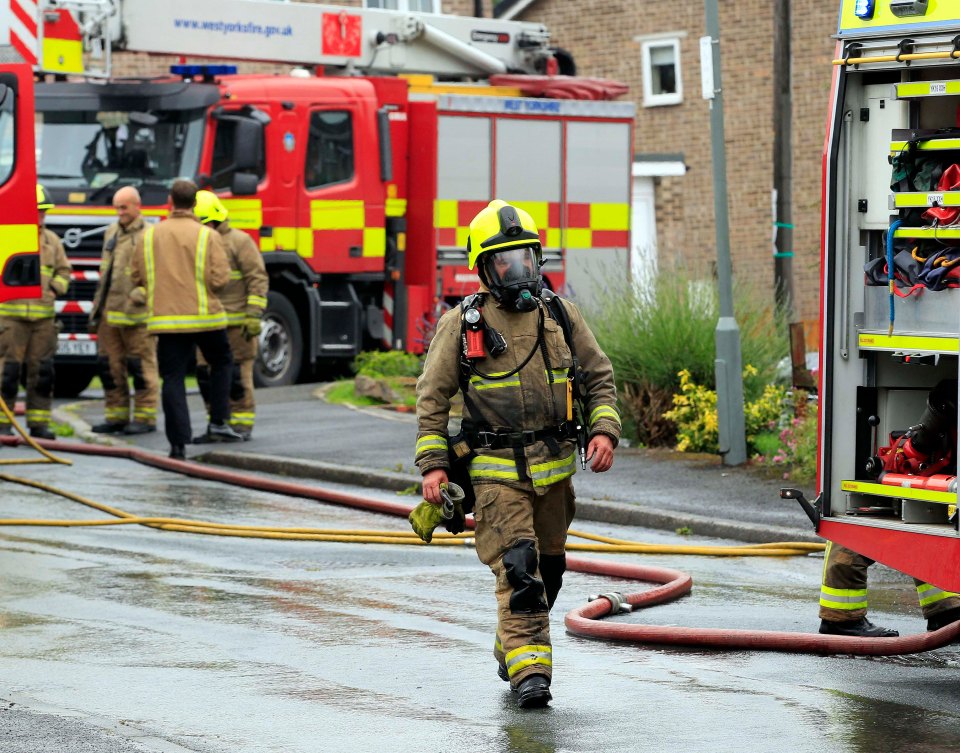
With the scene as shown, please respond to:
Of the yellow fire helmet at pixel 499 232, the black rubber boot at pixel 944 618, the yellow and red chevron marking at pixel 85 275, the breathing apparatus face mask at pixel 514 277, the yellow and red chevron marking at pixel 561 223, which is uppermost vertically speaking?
the yellow and red chevron marking at pixel 561 223

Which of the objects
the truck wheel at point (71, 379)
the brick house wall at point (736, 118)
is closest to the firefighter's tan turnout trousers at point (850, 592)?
the truck wheel at point (71, 379)

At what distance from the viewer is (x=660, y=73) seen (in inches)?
1241

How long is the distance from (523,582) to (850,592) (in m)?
1.63

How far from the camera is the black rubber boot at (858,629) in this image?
23.8 feet

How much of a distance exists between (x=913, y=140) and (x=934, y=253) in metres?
0.43

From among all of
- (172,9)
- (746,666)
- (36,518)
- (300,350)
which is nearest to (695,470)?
(36,518)

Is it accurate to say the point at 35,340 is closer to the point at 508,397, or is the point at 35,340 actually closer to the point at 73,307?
the point at 73,307

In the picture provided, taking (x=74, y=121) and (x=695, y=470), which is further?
(x=74, y=121)

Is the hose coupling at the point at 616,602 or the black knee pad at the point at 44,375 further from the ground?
the black knee pad at the point at 44,375

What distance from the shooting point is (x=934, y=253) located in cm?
663

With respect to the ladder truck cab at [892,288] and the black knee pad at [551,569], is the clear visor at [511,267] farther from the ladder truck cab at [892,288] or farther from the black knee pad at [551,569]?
the ladder truck cab at [892,288]

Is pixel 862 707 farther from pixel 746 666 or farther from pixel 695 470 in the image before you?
pixel 695 470

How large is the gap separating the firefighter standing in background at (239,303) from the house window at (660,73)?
18005 millimetres

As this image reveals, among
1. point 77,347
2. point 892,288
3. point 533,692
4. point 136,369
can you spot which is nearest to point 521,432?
point 533,692
